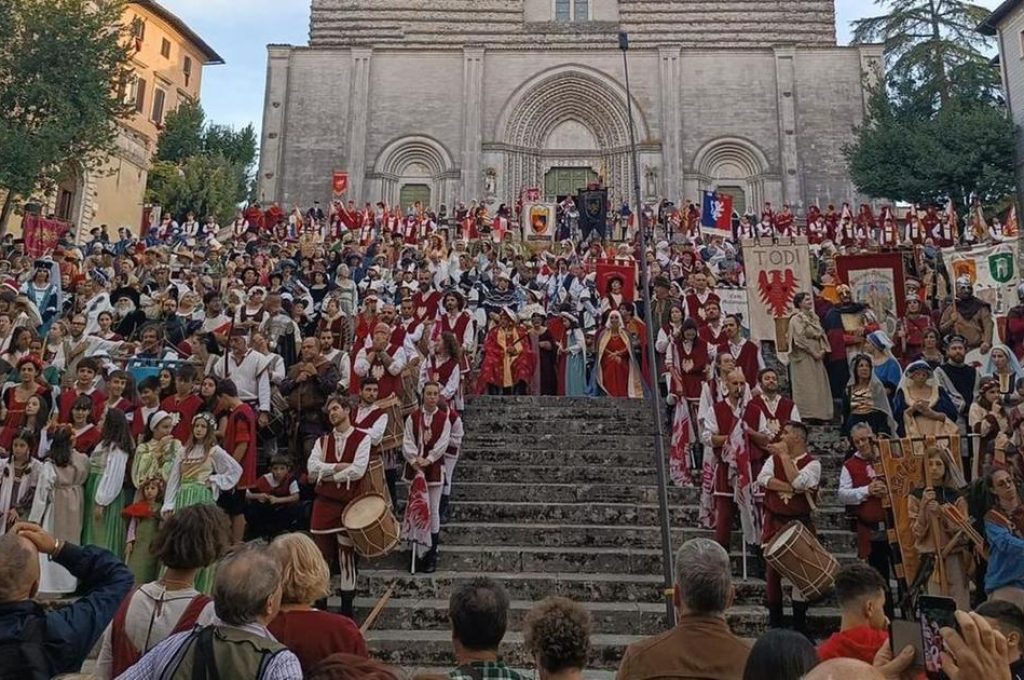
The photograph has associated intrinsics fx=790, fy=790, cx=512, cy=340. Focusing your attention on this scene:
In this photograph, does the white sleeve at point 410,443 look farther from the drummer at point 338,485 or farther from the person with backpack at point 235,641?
the person with backpack at point 235,641

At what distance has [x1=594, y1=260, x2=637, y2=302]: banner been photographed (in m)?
14.4

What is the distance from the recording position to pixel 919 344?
11.5 meters

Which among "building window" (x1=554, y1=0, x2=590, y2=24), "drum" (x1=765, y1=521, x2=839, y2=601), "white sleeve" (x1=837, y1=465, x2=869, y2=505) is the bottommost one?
"drum" (x1=765, y1=521, x2=839, y2=601)

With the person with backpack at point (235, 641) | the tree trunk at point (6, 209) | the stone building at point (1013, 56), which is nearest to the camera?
the person with backpack at point (235, 641)

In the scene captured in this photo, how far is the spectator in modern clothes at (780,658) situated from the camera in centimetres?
263

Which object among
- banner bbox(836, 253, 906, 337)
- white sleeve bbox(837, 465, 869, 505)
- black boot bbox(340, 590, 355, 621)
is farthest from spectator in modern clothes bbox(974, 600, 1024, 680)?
banner bbox(836, 253, 906, 337)

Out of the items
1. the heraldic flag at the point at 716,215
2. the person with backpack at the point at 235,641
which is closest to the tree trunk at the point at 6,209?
the heraldic flag at the point at 716,215

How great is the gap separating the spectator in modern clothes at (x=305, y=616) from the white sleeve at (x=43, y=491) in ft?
17.5

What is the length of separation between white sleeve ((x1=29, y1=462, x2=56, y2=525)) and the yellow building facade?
967 inches

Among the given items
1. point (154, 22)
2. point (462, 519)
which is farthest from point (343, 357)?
point (154, 22)

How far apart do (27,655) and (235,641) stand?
29.2 inches

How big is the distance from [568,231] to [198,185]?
2239 centimetres

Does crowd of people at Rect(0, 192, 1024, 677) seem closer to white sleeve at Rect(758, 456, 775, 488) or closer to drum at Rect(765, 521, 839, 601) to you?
white sleeve at Rect(758, 456, 775, 488)

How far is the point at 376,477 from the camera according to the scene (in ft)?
24.8
